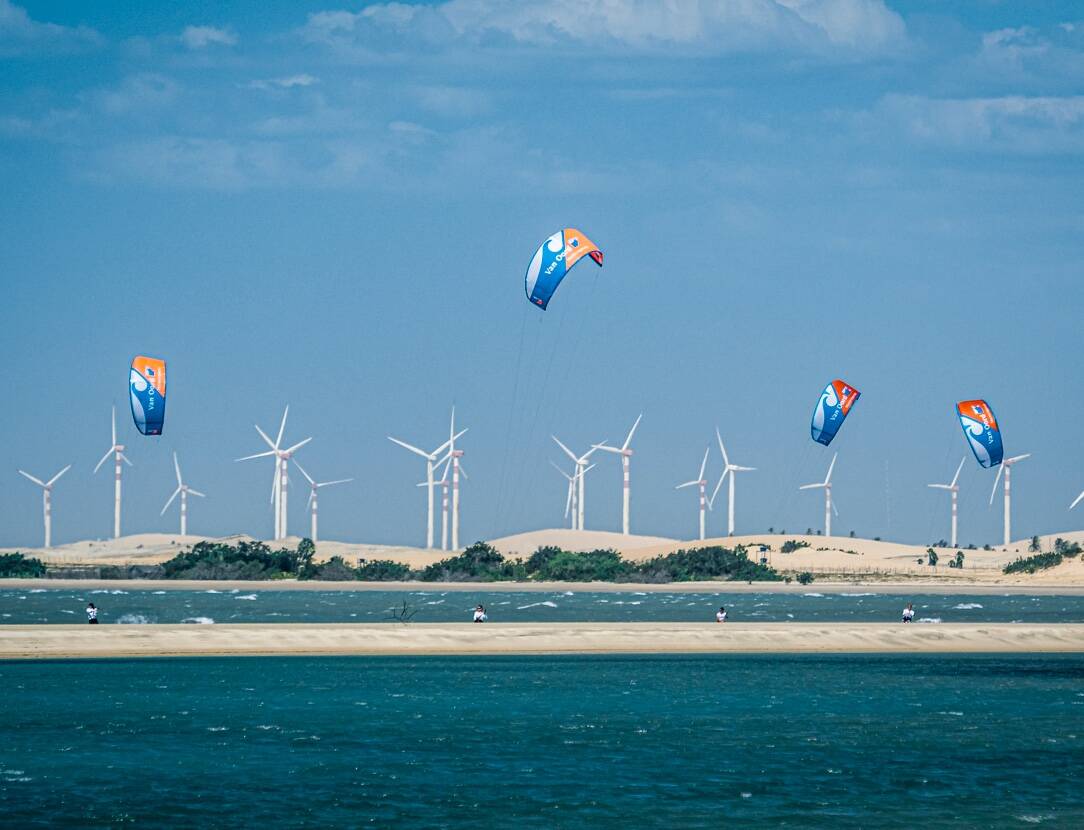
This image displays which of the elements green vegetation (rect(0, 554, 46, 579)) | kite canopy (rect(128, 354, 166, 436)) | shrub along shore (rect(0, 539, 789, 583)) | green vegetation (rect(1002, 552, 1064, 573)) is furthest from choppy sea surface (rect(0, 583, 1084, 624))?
green vegetation (rect(1002, 552, 1064, 573))

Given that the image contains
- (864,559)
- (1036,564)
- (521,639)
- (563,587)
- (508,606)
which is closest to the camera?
(521,639)

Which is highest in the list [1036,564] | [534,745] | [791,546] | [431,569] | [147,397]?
[147,397]

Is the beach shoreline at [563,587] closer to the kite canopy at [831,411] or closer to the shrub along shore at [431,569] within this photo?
the shrub along shore at [431,569]

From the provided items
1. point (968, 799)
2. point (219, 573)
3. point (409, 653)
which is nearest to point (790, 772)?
point (968, 799)

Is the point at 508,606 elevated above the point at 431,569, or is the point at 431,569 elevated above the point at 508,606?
the point at 431,569

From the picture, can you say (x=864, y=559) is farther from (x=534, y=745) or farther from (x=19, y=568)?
(x=534, y=745)

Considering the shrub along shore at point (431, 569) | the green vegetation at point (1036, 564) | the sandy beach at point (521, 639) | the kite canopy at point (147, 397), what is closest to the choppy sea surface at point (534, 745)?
the sandy beach at point (521, 639)

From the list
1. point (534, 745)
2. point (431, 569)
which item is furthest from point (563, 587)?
point (534, 745)

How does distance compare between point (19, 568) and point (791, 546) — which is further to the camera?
point (791, 546)
